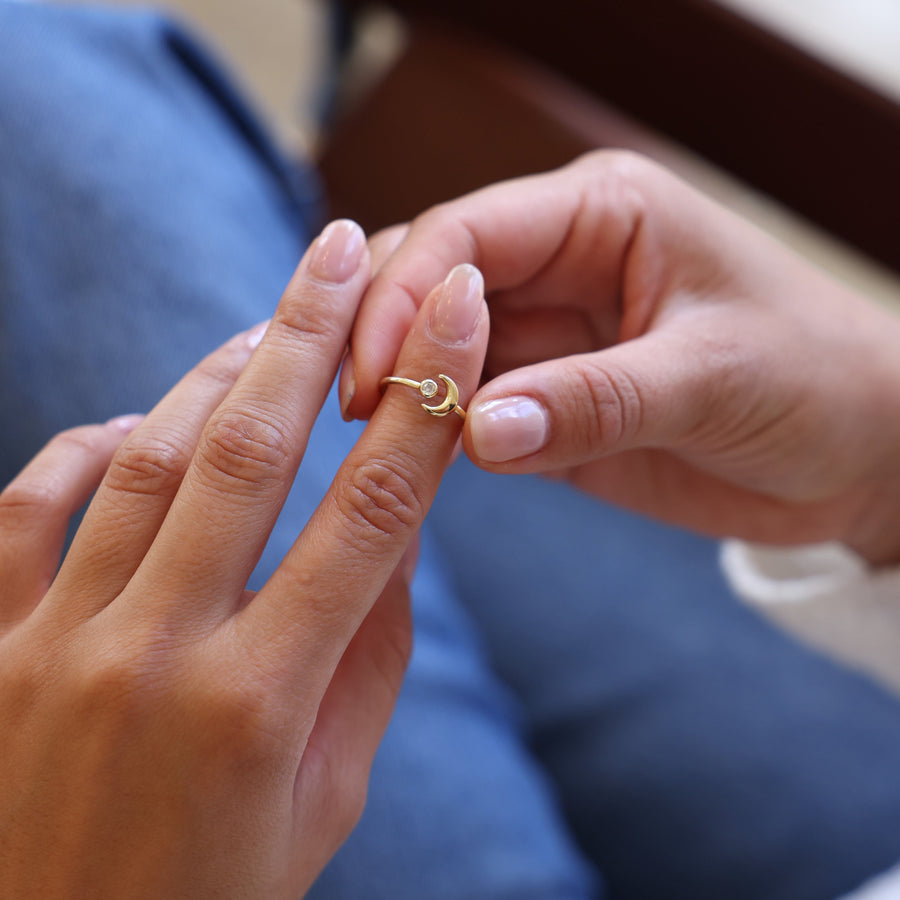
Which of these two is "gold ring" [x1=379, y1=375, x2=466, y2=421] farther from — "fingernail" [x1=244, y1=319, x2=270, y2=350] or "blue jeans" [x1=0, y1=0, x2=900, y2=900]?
"blue jeans" [x1=0, y1=0, x2=900, y2=900]

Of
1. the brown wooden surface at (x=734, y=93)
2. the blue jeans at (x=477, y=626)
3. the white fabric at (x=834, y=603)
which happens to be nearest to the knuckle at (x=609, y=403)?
the blue jeans at (x=477, y=626)

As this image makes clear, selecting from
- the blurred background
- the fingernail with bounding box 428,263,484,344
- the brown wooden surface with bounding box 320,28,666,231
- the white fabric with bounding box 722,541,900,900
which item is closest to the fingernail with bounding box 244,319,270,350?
the fingernail with bounding box 428,263,484,344

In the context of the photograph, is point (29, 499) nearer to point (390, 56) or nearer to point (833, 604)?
point (833, 604)

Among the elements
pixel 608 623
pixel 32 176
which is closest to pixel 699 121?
pixel 608 623

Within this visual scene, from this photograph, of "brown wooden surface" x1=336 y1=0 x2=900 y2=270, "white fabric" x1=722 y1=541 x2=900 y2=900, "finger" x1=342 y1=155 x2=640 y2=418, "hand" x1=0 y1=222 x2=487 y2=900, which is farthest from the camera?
"brown wooden surface" x1=336 y1=0 x2=900 y2=270

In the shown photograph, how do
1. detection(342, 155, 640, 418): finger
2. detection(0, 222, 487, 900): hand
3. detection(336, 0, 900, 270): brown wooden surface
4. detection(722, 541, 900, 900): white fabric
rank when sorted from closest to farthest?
detection(0, 222, 487, 900): hand, detection(342, 155, 640, 418): finger, detection(722, 541, 900, 900): white fabric, detection(336, 0, 900, 270): brown wooden surface

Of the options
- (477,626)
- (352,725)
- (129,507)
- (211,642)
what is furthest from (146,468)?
(477,626)

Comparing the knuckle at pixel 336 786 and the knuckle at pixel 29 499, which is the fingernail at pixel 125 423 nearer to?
the knuckle at pixel 29 499
